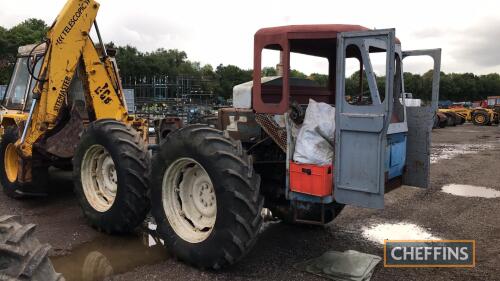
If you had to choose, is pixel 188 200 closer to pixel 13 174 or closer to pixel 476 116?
pixel 13 174

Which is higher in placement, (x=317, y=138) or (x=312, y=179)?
(x=317, y=138)

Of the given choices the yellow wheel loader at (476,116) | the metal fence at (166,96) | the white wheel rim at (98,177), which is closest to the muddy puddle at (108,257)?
the white wheel rim at (98,177)

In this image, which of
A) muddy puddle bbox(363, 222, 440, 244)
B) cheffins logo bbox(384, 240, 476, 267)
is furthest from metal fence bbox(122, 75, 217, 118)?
cheffins logo bbox(384, 240, 476, 267)

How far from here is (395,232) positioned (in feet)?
19.6

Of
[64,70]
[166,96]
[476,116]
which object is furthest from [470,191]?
[476,116]

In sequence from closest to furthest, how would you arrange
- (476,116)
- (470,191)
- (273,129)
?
(273,129) → (470,191) → (476,116)

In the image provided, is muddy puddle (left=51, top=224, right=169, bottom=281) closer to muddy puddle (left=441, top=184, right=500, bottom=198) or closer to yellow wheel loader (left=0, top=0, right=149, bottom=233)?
yellow wheel loader (left=0, top=0, right=149, bottom=233)

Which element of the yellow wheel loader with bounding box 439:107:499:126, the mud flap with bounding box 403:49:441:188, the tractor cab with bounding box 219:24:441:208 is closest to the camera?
the tractor cab with bounding box 219:24:441:208

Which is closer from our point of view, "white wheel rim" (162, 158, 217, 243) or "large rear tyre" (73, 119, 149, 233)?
"white wheel rim" (162, 158, 217, 243)

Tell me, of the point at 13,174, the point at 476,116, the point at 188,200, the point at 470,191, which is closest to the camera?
the point at 188,200

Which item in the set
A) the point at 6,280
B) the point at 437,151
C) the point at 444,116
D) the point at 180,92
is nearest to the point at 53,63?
the point at 6,280

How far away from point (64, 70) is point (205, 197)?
3.39m

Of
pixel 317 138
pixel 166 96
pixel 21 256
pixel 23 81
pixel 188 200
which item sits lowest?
pixel 188 200

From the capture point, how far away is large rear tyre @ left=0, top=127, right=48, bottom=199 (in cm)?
709
